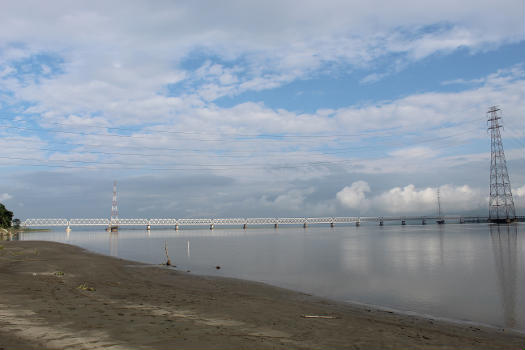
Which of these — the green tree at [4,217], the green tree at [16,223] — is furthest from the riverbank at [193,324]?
the green tree at [16,223]

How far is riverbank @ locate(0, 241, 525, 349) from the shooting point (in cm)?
876

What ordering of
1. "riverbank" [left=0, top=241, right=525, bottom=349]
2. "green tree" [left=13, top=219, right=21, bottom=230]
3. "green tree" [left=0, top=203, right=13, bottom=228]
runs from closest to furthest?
1. "riverbank" [left=0, top=241, right=525, bottom=349]
2. "green tree" [left=0, top=203, right=13, bottom=228]
3. "green tree" [left=13, top=219, right=21, bottom=230]

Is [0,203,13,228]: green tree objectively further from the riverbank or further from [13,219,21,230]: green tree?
the riverbank

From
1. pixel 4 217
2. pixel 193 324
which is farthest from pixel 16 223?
pixel 193 324

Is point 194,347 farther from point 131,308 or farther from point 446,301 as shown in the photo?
point 446,301

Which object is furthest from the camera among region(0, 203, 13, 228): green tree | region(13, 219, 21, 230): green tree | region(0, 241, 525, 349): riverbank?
region(13, 219, 21, 230): green tree

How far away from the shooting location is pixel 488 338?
12211 millimetres

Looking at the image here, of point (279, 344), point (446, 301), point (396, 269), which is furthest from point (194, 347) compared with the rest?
point (396, 269)

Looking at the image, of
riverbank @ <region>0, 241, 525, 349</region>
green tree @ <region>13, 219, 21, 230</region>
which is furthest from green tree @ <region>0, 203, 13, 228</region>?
riverbank @ <region>0, 241, 525, 349</region>

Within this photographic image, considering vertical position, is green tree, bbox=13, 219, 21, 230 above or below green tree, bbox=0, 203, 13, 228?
below

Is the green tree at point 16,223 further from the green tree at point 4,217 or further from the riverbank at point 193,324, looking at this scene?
the riverbank at point 193,324

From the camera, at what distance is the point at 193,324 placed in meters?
10.6

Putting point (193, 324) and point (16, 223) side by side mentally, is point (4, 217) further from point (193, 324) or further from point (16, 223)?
point (193, 324)

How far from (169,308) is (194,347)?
4985mm
